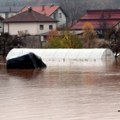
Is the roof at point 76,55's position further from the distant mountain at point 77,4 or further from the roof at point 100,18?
the distant mountain at point 77,4

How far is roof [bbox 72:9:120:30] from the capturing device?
1930 inches

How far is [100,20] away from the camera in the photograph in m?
50.1

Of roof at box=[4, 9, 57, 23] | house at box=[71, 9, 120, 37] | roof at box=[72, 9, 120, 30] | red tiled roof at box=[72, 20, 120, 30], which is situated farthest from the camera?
roof at box=[72, 9, 120, 30]

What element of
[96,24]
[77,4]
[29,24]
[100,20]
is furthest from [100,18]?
[77,4]

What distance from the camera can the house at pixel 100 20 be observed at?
157ft

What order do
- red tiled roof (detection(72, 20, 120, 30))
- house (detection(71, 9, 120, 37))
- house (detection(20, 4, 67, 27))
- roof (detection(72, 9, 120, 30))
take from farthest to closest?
house (detection(20, 4, 67, 27)) < roof (detection(72, 9, 120, 30)) < red tiled roof (detection(72, 20, 120, 30)) < house (detection(71, 9, 120, 37))

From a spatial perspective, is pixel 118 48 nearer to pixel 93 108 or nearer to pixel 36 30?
pixel 36 30

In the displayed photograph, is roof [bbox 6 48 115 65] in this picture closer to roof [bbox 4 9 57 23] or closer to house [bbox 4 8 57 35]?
house [bbox 4 8 57 35]

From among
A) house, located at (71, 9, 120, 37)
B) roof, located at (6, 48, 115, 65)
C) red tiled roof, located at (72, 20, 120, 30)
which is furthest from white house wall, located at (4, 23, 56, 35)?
roof, located at (6, 48, 115, 65)

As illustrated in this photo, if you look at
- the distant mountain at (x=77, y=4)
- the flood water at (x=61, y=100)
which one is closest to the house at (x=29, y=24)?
the distant mountain at (x=77, y=4)

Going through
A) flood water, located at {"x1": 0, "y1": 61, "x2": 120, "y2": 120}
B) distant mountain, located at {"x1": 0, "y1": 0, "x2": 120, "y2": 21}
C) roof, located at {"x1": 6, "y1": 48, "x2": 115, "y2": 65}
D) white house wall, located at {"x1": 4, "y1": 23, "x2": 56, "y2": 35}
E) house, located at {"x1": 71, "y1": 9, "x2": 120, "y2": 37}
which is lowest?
flood water, located at {"x1": 0, "y1": 61, "x2": 120, "y2": 120}

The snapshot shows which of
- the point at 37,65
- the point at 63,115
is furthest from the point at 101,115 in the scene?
the point at 37,65

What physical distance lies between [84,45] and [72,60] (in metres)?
8.03

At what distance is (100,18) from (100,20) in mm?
Answer: 541
